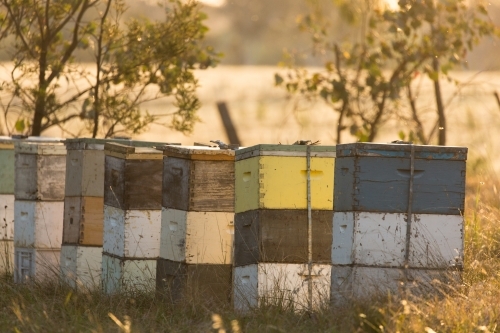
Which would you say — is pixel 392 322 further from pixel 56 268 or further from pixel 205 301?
pixel 56 268

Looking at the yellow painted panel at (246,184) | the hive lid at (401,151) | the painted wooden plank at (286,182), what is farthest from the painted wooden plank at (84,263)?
the hive lid at (401,151)

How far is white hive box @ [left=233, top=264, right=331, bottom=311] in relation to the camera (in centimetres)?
607

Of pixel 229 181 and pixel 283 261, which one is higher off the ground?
pixel 229 181

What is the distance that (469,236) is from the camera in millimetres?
7840

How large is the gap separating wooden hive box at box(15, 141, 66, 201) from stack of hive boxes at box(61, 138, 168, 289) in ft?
0.96

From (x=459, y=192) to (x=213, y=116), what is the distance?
20716mm

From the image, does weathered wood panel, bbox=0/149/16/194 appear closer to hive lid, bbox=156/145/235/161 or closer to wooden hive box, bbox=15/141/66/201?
wooden hive box, bbox=15/141/66/201

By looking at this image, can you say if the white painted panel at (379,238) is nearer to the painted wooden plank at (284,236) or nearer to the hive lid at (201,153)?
the painted wooden plank at (284,236)

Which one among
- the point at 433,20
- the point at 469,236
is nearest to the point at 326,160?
the point at 469,236

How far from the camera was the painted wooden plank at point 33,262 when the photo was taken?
7.62 m

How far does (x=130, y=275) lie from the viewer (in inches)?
270

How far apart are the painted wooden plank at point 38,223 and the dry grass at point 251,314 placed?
0.69 metres

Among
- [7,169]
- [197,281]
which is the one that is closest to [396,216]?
[197,281]

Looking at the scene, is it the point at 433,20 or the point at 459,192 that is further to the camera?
the point at 433,20
